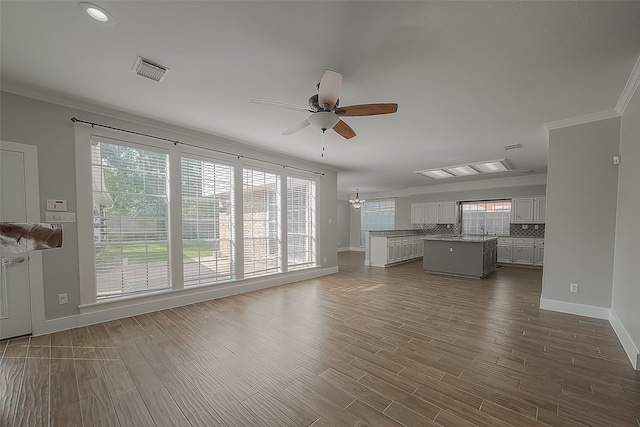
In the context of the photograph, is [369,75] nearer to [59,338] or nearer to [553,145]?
[553,145]

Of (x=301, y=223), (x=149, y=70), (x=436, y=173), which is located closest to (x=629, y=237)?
(x=436, y=173)

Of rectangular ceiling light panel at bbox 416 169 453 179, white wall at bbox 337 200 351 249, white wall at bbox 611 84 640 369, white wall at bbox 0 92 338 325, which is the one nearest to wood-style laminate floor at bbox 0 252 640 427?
white wall at bbox 611 84 640 369

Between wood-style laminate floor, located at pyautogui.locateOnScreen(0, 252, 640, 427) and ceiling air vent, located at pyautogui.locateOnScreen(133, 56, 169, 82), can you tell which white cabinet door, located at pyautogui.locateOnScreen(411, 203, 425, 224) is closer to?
wood-style laminate floor, located at pyautogui.locateOnScreen(0, 252, 640, 427)

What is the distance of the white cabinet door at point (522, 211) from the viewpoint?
7.55 metres

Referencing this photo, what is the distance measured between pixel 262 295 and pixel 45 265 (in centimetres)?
282

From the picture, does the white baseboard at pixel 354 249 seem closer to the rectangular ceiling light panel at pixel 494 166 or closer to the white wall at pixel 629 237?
the rectangular ceiling light panel at pixel 494 166

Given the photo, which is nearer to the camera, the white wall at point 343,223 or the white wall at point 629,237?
the white wall at point 629,237

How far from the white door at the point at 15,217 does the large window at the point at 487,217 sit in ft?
34.4

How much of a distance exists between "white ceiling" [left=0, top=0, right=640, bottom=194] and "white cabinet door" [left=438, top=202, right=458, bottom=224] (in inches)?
219

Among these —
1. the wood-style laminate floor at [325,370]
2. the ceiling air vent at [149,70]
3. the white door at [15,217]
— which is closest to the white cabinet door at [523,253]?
the wood-style laminate floor at [325,370]

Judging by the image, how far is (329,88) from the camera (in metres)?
2.24

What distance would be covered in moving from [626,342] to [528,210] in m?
6.01

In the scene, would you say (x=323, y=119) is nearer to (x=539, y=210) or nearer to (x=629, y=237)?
(x=629, y=237)

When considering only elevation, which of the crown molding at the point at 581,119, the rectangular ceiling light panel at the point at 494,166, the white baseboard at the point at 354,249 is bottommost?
the white baseboard at the point at 354,249
